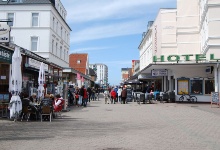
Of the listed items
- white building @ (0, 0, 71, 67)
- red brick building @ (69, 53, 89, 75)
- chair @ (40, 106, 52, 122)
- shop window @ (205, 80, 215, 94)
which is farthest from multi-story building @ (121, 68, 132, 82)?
chair @ (40, 106, 52, 122)

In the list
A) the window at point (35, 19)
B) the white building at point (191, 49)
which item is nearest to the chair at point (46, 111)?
the white building at point (191, 49)

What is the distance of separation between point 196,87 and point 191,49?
18.4ft

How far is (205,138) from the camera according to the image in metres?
8.83

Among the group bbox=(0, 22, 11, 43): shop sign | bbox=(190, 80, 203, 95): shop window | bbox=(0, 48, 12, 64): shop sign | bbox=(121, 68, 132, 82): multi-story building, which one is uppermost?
bbox=(121, 68, 132, 82): multi-story building

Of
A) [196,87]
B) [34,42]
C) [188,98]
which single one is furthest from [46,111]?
[34,42]

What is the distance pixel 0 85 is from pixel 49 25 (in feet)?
83.2

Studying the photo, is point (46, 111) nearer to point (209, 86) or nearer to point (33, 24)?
point (209, 86)

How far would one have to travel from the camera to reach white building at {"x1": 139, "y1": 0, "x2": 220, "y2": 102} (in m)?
24.4

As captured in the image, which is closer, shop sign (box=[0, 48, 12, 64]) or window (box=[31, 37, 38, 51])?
shop sign (box=[0, 48, 12, 64])

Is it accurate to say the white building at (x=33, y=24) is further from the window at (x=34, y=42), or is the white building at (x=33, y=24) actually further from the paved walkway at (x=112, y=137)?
the paved walkway at (x=112, y=137)

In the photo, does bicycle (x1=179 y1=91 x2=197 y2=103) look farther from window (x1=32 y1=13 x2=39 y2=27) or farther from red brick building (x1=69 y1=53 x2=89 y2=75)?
red brick building (x1=69 y1=53 x2=89 y2=75)

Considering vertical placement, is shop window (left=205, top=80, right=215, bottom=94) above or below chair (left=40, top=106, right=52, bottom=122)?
above

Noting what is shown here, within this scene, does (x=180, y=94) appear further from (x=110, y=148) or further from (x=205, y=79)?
(x=110, y=148)

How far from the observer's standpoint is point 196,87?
27.3 metres
